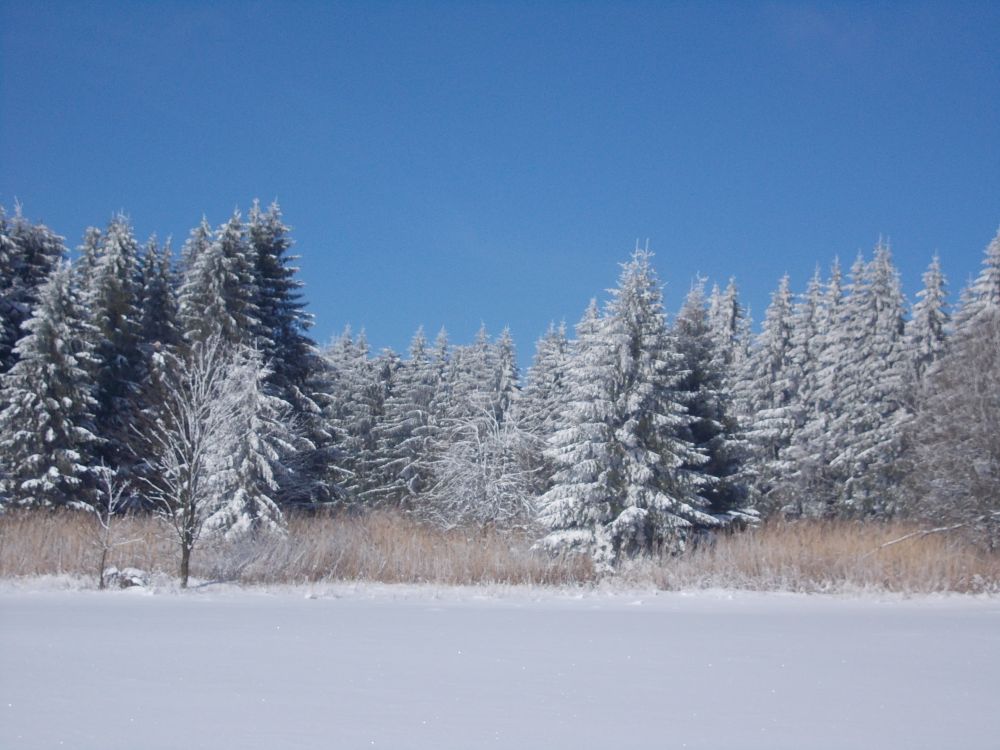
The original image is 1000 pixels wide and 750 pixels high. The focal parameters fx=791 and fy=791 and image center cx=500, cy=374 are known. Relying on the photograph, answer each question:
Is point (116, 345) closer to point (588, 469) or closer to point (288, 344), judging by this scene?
point (288, 344)

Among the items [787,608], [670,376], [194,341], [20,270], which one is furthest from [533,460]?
[20,270]

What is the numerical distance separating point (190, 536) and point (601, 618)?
25.8 ft

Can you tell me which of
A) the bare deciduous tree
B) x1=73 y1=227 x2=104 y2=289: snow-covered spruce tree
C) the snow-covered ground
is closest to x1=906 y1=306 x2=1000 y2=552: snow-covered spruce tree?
the snow-covered ground

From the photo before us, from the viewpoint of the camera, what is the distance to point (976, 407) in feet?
67.1

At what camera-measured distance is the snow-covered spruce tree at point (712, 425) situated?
2448 cm

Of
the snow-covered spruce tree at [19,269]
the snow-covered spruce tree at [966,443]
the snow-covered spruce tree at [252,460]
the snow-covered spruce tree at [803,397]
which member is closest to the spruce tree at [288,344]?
the snow-covered spruce tree at [252,460]

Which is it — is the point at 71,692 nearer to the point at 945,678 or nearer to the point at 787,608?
the point at 945,678

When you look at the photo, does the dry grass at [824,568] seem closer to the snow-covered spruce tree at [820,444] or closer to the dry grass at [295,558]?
the dry grass at [295,558]

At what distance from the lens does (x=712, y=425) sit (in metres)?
24.5

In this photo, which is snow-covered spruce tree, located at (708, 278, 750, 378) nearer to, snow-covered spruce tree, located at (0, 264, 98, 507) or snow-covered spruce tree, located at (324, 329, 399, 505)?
snow-covered spruce tree, located at (324, 329, 399, 505)

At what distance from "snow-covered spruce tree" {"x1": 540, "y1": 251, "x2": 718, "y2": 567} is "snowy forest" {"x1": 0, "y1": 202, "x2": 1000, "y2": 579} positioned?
0.20 ft

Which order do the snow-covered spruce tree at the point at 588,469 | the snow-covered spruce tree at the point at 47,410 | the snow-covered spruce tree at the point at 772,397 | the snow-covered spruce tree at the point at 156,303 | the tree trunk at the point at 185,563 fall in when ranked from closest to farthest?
1. the tree trunk at the point at 185,563
2. the snow-covered spruce tree at the point at 588,469
3. the snow-covered spruce tree at the point at 47,410
4. the snow-covered spruce tree at the point at 156,303
5. the snow-covered spruce tree at the point at 772,397

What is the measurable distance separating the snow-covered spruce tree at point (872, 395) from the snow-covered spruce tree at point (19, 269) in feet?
113

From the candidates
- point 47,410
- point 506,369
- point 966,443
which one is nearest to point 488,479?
point 966,443
